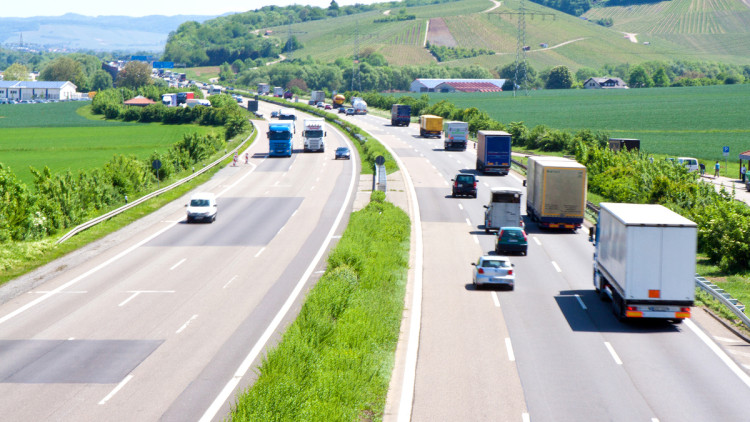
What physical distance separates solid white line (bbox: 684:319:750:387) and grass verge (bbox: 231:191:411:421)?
9898 millimetres

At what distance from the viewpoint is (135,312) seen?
29.6m

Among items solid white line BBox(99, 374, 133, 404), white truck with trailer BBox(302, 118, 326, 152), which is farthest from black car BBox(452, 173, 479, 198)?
solid white line BBox(99, 374, 133, 404)

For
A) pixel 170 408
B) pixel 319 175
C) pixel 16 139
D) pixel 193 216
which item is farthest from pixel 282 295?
pixel 16 139

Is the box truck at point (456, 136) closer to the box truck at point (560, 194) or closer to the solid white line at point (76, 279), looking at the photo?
the box truck at point (560, 194)

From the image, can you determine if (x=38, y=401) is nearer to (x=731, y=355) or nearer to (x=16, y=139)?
(x=731, y=355)

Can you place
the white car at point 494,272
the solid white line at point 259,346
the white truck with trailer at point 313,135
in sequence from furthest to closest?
the white truck with trailer at point 313,135, the white car at point 494,272, the solid white line at point 259,346

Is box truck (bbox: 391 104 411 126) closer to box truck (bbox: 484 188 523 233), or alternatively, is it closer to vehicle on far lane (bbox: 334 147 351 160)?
vehicle on far lane (bbox: 334 147 351 160)

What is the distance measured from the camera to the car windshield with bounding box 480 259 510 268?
33094mm

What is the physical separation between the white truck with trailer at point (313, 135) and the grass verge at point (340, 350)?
5667 cm

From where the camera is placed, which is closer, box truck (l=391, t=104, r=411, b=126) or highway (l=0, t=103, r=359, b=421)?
highway (l=0, t=103, r=359, b=421)

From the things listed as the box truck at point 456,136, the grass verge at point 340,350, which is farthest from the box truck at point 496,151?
the grass verge at point 340,350

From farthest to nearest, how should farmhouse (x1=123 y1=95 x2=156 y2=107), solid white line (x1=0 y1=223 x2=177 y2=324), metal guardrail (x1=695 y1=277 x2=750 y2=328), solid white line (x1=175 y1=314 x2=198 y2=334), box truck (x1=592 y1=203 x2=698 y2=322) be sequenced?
farmhouse (x1=123 y1=95 x2=156 y2=107)
solid white line (x1=0 y1=223 x2=177 y2=324)
metal guardrail (x1=695 y1=277 x2=750 y2=328)
solid white line (x1=175 y1=314 x2=198 y2=334)
box truck (x1=592 y1=203 x2=698 y2=322)

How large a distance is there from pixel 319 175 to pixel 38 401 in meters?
53.0

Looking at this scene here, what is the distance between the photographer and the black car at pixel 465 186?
60281 mm
